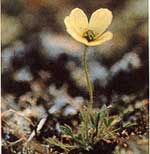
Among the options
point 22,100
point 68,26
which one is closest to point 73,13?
point 68,26

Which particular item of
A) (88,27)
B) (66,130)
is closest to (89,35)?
(88,27)

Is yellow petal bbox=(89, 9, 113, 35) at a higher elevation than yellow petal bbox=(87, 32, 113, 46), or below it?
higher

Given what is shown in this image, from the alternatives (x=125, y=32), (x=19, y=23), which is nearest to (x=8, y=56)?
(x=19, y=23)

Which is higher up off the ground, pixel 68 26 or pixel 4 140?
pixel 68 26

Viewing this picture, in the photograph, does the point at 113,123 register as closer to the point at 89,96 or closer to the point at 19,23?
the point at 89,96

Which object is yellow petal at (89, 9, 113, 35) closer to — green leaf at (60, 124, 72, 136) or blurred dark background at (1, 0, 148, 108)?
blurred dark background at (1, 0, 148, 108)

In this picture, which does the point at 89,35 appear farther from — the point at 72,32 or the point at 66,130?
the point at 66,130

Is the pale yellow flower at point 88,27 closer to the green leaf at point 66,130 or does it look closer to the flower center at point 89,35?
the flower center at point 89,35

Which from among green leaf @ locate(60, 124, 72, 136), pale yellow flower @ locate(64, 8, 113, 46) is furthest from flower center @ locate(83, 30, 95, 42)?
green leaf @ locate(60, 124, 72, 136)

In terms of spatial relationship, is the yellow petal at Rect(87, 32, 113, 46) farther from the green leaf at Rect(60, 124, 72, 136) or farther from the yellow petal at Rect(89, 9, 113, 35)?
the green leaf at Rect(60, 124, 72, 136)
